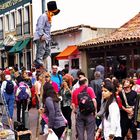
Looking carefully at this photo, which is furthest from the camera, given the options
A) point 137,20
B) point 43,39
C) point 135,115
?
point 137,20

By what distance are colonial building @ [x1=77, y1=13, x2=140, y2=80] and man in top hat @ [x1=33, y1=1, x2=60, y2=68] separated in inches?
388

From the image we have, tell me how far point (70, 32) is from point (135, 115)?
1650 cm

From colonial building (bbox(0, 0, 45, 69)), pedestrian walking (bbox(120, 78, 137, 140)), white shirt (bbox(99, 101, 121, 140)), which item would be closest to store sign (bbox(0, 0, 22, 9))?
colonial building (bbox(0, 0, 45, 69))

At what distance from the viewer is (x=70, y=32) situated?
2608cm

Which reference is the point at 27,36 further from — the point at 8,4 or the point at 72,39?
the point at 72,39

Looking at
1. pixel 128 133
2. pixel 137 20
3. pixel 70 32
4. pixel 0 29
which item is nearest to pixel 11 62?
pixel 0 29

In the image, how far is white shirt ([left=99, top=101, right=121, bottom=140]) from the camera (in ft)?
28.1

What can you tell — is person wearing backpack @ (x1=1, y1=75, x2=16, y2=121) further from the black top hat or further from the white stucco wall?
the white stucco wall

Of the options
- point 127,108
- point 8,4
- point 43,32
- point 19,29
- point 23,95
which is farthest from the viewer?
point 8,4

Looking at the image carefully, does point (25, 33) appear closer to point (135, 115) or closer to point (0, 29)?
point (0, 29)

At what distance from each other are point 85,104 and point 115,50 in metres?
12.7

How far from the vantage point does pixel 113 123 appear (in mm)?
8539

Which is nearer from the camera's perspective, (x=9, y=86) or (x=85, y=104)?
(x=85, y=104)

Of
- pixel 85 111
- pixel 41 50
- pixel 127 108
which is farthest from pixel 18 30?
pixel 85 111
